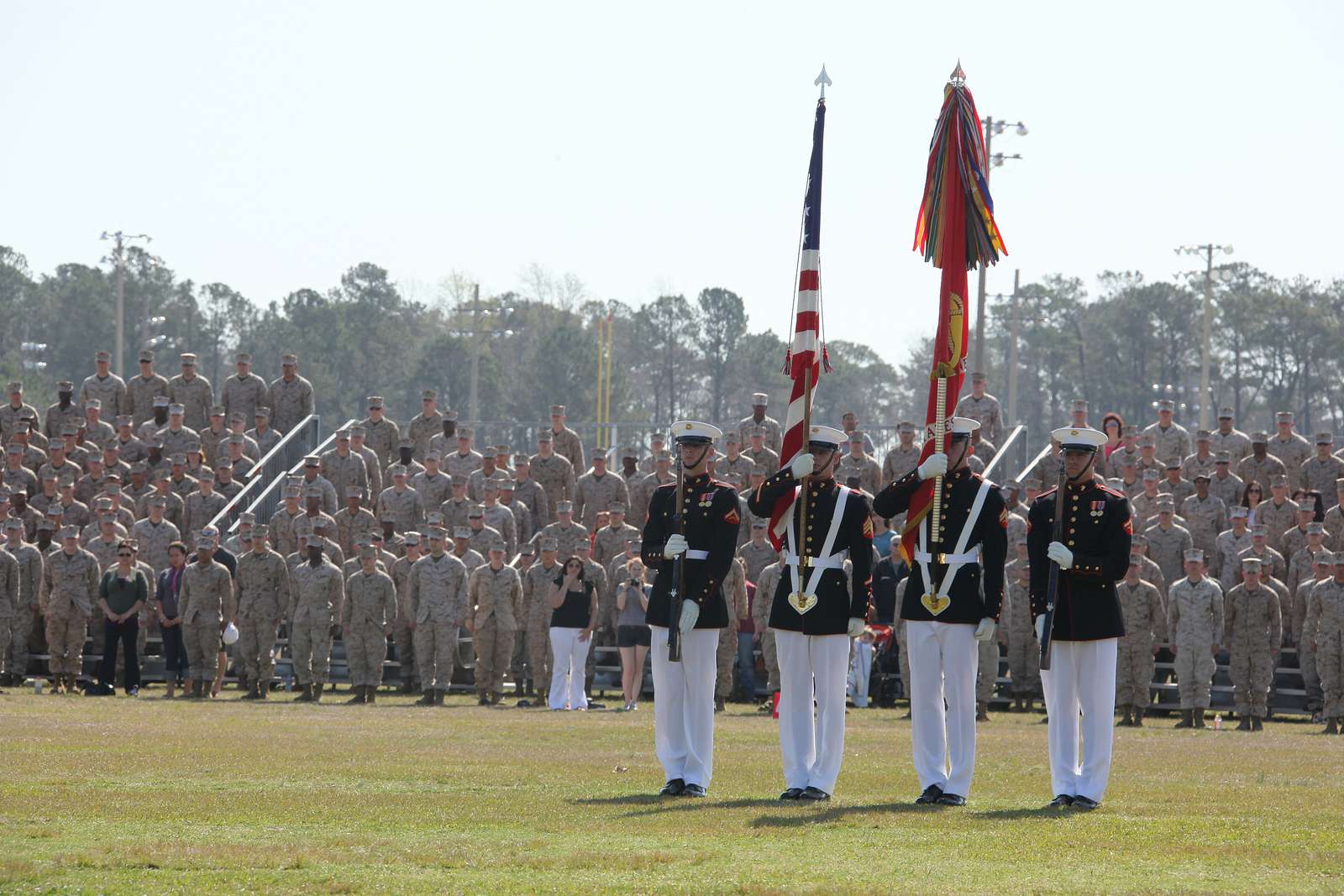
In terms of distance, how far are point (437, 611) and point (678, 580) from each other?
36.0ft

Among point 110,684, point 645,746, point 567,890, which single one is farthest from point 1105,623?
point 110,684

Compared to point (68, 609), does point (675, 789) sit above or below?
below

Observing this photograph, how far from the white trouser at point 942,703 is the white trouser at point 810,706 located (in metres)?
0.39

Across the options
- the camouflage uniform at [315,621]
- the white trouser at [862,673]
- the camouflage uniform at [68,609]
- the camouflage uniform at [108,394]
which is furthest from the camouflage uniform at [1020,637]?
the camouflage uniform at [108,394]

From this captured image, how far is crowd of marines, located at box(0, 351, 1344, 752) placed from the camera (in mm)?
19625

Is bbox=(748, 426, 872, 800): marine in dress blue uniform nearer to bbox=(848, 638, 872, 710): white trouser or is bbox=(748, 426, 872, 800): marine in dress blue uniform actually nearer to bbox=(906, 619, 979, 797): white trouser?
bbox=(906, 619, 979, 797): white trouser

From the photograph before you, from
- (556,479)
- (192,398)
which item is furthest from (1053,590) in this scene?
(192,398)

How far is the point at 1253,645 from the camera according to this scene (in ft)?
63.4

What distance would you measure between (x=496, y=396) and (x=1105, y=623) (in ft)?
208

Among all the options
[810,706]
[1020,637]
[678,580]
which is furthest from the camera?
[1020,637]

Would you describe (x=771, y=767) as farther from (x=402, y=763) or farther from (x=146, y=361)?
(x=146, y=361)

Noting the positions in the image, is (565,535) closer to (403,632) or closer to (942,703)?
(403,632)

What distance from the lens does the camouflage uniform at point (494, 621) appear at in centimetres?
2109

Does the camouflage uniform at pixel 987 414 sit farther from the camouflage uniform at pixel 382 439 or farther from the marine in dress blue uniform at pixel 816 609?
the marine in dress blue uniform at pixel 816 609
